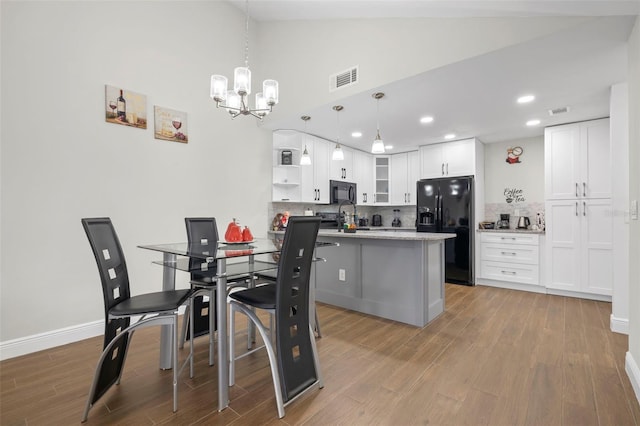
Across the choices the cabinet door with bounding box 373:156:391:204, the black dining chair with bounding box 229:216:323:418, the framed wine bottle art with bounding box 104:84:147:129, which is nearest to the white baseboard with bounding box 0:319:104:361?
the black dining chair with bounding box 229:216:323:418

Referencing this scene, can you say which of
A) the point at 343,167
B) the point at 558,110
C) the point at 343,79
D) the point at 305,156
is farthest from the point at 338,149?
the point at 558,110

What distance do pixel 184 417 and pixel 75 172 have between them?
2332mm

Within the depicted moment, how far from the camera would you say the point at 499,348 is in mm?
2439

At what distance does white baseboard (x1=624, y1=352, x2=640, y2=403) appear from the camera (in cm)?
178

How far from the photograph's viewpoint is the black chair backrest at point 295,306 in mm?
1655

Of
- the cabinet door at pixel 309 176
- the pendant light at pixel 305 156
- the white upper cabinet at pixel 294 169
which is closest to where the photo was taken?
the pendant light at pixel 305 156

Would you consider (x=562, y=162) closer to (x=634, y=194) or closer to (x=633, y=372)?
(x=634, y=194)

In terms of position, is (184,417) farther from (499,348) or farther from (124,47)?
(124,47)

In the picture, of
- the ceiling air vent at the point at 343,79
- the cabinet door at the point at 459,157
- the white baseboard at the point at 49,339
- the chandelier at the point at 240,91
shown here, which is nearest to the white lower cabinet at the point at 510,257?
the cabinet door at the point at 459,157

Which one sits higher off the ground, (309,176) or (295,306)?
(309,176)

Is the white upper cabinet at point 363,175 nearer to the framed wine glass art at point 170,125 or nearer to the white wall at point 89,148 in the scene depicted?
the white wall at point 89,148

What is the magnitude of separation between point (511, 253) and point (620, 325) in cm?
180

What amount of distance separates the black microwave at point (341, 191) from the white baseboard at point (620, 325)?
12.0 feet

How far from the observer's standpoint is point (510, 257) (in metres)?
4.50
